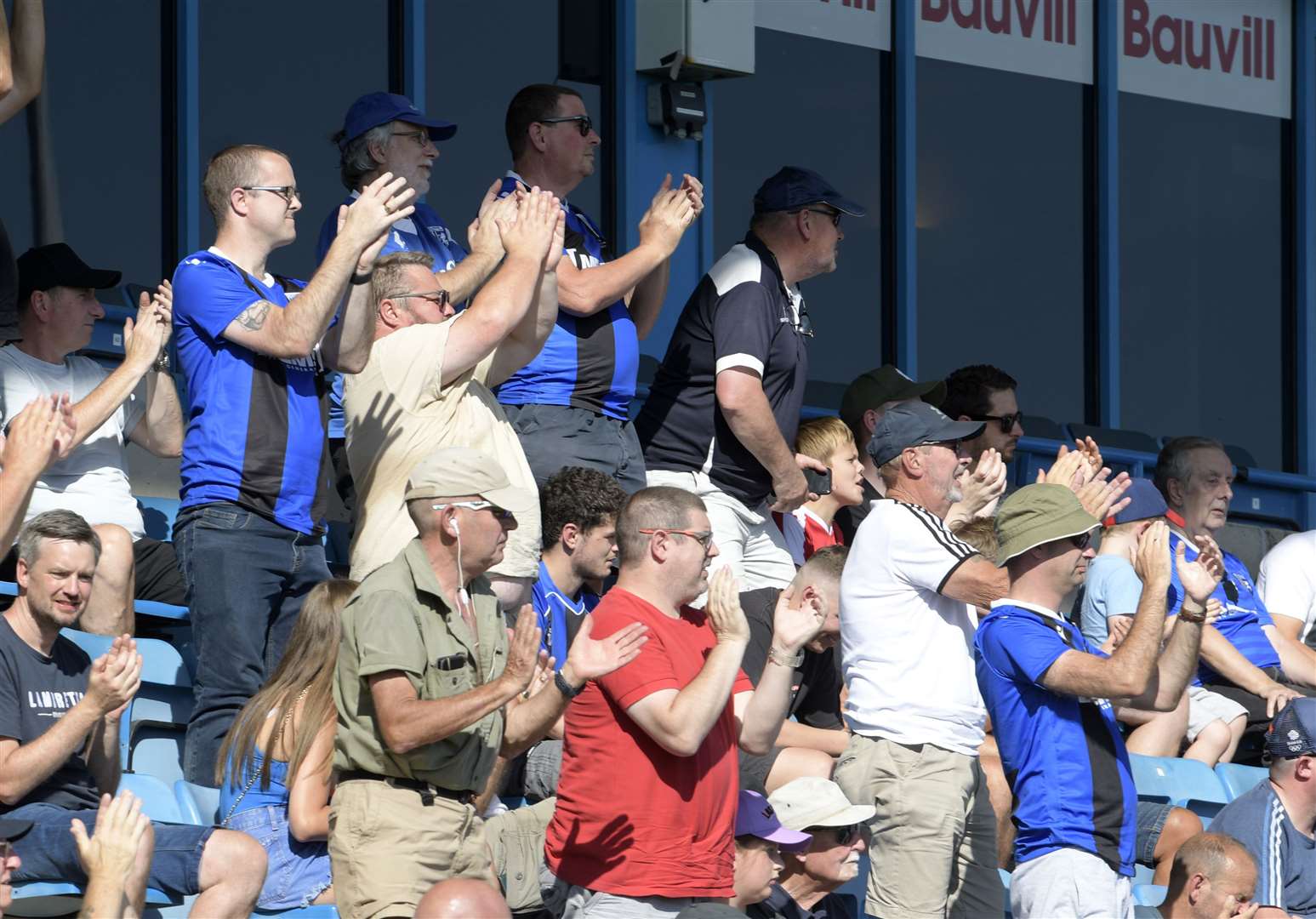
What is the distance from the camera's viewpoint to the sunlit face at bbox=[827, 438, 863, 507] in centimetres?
739

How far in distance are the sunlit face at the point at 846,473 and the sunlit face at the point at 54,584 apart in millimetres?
2925

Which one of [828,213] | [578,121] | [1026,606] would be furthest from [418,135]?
[1026,606]

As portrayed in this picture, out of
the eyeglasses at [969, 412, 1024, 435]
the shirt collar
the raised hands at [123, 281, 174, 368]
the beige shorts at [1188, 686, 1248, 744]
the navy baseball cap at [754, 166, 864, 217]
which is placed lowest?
the beige shorts at [1188, 686, 1248, 744]

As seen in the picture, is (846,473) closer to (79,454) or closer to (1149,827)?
(1149,827)

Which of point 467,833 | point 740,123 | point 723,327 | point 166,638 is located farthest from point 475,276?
point 740,123

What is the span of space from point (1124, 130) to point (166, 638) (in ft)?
23.2

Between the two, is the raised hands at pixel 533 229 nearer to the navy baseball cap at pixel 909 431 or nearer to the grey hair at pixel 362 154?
the grey hair at pixel 362 154

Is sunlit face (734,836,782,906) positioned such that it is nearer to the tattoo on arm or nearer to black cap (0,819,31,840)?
black cap (0,819,31,840)

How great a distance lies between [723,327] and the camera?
669 centimetres

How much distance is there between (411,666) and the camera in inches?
176

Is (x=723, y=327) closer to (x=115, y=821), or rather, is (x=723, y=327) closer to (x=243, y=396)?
(x=243, y=396)

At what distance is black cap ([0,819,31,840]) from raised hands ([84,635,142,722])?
1.00ft

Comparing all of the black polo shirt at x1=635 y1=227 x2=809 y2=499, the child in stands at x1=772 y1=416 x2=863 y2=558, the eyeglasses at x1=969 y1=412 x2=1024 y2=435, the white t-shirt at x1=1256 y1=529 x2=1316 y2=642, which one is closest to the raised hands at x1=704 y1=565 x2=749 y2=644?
the black polo shirt at x1=635 y1=227 x2=809 y2=499

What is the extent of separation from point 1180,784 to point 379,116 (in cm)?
367
